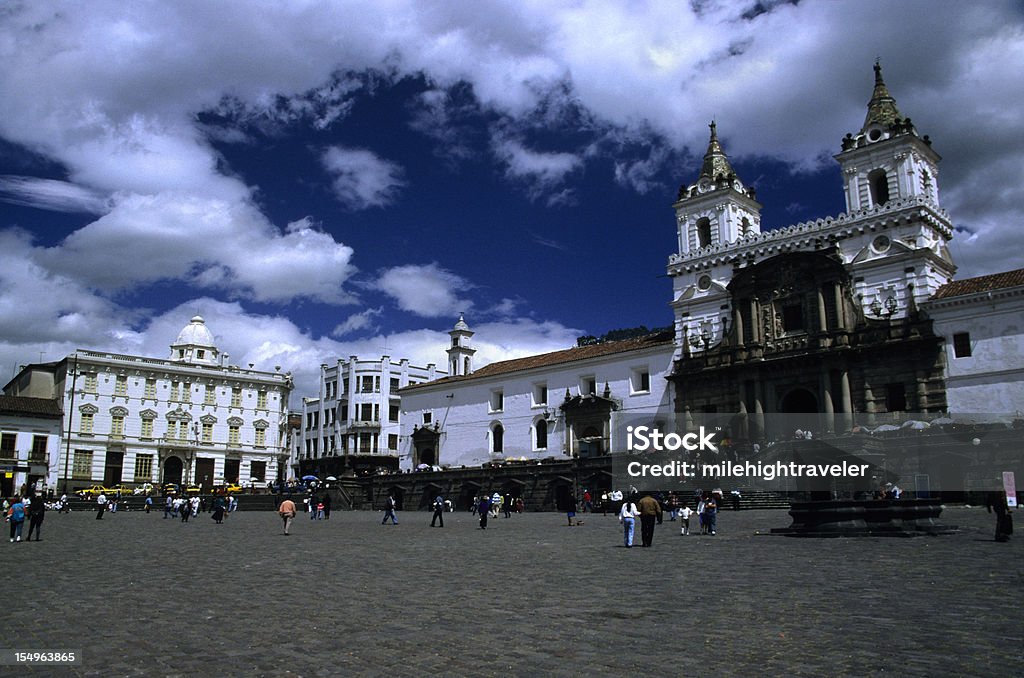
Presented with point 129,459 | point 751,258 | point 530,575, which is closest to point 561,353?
point 751,258

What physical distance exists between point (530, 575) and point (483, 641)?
584cm

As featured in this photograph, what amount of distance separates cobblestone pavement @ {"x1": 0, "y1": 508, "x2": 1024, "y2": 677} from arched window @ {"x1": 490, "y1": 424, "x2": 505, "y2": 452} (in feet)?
136

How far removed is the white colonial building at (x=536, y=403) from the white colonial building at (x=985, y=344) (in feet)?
52.7

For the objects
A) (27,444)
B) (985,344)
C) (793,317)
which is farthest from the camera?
(27,444)

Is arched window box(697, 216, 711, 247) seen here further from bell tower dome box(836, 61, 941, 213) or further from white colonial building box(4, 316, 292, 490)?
white colonial building box(4, 316, 292, 490)

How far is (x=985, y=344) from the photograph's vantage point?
40.3 m

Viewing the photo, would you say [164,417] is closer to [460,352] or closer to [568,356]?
[460,352]

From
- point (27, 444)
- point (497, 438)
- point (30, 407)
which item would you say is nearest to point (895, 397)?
point (497, 438)

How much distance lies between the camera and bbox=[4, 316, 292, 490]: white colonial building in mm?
63594

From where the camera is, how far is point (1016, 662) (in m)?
7.08

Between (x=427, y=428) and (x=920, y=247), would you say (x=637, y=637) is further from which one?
(x=427, y=428)

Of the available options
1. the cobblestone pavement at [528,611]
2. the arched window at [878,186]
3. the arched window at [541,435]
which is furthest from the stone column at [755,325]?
the cobblestone pavement at [528,611]

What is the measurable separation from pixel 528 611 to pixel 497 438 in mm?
50723

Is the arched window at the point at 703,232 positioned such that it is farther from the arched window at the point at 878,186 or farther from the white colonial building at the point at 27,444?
the white colonial building at the point at 27,444
